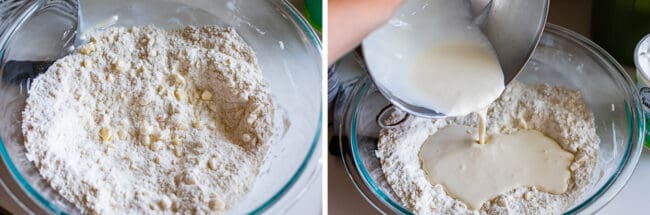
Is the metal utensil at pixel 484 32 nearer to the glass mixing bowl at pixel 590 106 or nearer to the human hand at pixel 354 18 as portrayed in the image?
the human hand at pixel 354 18

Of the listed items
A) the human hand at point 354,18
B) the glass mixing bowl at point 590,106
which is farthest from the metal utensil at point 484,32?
the glass mixing bowl at point 590,106

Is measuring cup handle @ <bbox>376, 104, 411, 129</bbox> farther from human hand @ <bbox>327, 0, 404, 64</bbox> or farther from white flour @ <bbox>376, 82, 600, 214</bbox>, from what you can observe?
human hand @ <bbox>327, 0, 404, 64</bbox>

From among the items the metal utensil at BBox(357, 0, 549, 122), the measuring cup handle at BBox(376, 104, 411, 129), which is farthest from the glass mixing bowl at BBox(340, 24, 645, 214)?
the metal utensil at BBox(357, 0, 549, 122)

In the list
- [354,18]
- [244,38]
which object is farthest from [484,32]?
[244,38]

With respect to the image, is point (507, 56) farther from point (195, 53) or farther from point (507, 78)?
point (195, 53)

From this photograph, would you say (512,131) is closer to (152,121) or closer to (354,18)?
(354,18)

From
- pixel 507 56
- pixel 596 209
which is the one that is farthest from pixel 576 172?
pixel 507 56
